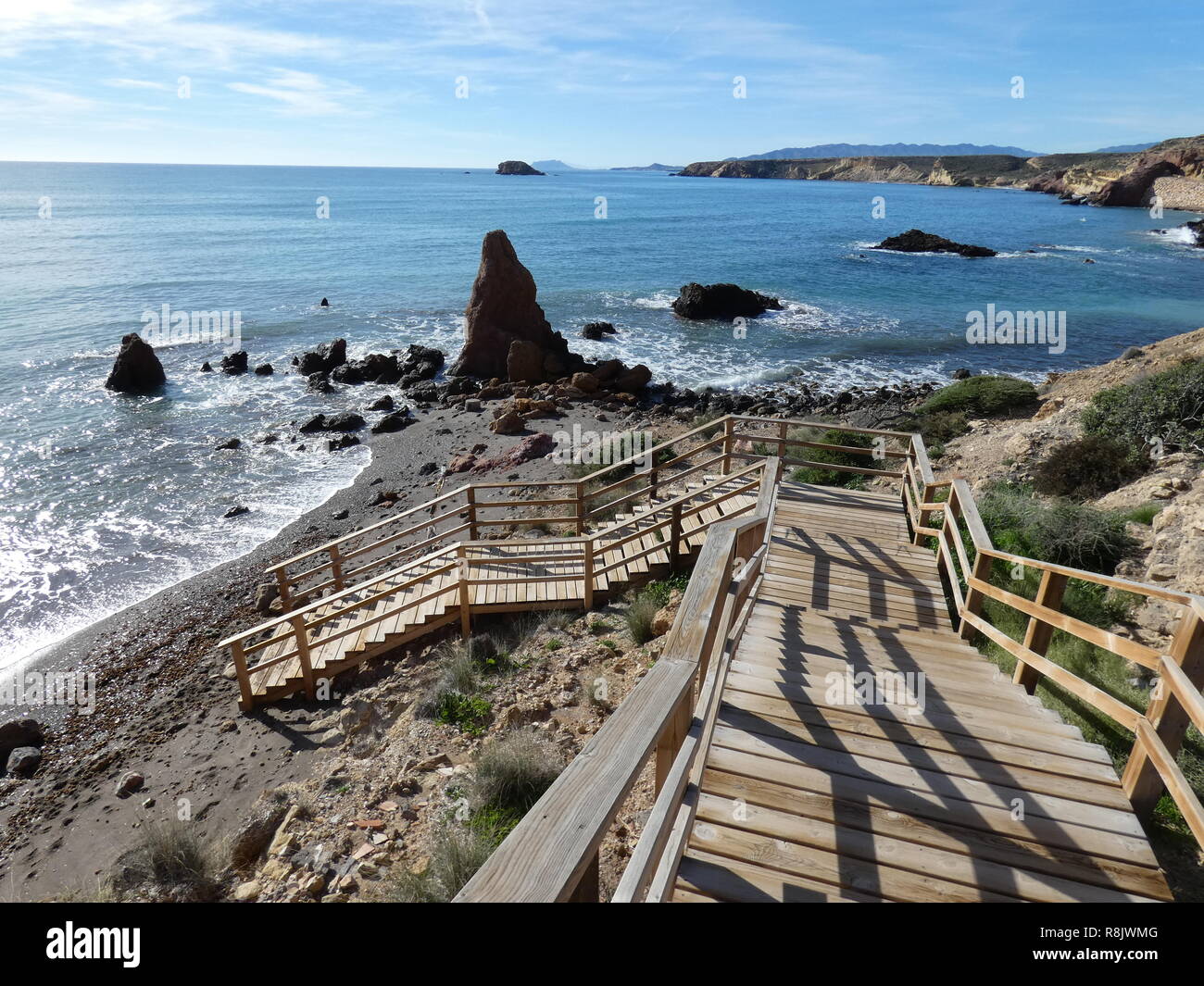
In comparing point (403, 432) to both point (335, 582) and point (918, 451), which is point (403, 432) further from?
point (918, 451)

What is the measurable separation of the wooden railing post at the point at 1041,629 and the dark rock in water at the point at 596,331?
31.0m

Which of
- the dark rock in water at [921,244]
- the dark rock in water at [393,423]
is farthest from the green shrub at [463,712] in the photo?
the dark rock in water at [921,244]

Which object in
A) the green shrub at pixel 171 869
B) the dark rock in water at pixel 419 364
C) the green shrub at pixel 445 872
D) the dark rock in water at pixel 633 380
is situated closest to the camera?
the green shrub at pixel 445 872

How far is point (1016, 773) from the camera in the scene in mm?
3721

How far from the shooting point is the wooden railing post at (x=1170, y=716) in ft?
10.7

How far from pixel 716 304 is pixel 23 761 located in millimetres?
36665

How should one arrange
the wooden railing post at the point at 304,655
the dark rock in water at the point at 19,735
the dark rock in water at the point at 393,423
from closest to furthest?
the wooden railing post at the point at 304,655 → the dark rock in water at the point at 19,735 → the dark rock in water at the point at 393,423

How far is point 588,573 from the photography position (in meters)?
9.48

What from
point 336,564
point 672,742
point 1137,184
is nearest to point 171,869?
point 336,564

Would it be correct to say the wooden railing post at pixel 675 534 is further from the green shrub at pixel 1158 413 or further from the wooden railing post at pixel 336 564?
the green shrub at pixel 1158 413

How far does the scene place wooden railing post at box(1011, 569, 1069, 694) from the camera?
15.5ft

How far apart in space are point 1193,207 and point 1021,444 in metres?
110

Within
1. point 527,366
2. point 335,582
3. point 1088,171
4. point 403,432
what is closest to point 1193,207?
point 1088,171
